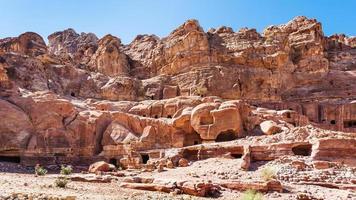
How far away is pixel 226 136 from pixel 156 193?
16.5 meters

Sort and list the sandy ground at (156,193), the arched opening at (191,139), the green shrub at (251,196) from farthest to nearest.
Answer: the arched opening at (191,139) → the sandy ground at (156,193) → the green shrub at (251,196)

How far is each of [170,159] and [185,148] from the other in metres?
2.31

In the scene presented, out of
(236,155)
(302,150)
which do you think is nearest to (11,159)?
(236,155)

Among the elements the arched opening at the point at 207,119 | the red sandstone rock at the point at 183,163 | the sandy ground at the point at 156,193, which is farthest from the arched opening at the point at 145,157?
the arched opening at the point at 207,119

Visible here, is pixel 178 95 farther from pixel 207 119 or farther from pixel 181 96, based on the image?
pixel 207 119

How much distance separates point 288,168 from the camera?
958 inches

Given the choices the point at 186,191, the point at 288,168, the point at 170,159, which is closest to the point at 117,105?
the point at 170,159

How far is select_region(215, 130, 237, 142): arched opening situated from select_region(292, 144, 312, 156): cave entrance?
644 centimetres

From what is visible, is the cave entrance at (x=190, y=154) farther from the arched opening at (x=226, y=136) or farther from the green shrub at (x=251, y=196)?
the green shrub at (x=251, y=196)

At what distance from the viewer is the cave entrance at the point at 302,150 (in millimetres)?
27222

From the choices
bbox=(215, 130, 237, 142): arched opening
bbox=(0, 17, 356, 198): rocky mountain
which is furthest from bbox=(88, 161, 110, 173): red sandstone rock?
bbox=(215, 130, 237, 142): arched opening

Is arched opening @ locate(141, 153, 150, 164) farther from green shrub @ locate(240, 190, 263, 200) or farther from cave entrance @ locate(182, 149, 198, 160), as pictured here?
green shrub @ locate(240, 190, 263, 200)

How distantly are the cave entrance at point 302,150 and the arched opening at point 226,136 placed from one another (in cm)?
644

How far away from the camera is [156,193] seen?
703 inches
